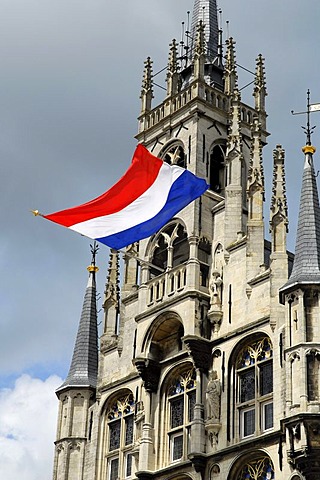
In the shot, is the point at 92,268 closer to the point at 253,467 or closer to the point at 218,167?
the point at 218,167

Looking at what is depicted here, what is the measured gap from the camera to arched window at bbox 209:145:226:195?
43156 mm

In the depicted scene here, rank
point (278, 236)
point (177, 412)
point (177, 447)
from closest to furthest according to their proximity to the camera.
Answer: point (278, 236) < point (177, 447) < point (177, 412)

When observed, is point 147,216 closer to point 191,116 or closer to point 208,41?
point 191,116

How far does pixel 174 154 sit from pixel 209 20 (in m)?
8.04

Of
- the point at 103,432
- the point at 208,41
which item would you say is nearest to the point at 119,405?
the point at 103,432

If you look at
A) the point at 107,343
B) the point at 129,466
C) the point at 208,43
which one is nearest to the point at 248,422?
the point at 129,466

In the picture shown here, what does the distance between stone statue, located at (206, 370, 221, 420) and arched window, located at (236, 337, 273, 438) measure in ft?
2.16

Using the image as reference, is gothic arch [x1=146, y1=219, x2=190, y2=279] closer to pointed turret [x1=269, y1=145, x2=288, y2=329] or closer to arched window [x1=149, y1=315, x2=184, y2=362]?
arched window [x1=149, y1=315, x2=184, y2=362]

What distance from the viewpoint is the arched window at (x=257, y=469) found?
34.1 m

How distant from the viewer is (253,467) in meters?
34.6

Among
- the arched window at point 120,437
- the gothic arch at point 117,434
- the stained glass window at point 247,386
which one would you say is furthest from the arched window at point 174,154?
the stained glass window at point 247,386

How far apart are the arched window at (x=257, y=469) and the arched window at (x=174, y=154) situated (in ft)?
41.5

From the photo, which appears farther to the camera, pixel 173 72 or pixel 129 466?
pixel 173 72

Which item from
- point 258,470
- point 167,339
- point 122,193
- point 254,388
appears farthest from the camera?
point 167,339
